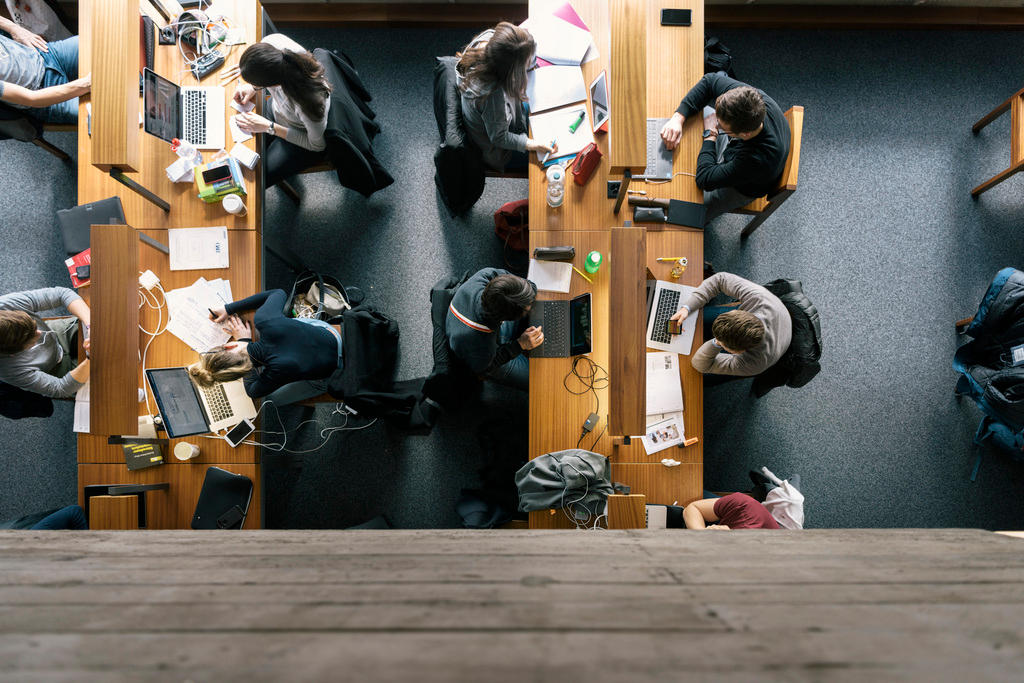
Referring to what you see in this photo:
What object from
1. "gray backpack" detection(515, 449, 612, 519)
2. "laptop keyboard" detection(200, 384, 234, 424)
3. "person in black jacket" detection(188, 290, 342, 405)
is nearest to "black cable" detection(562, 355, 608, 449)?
"gray backpack" detection(515, 449, 612, 519)

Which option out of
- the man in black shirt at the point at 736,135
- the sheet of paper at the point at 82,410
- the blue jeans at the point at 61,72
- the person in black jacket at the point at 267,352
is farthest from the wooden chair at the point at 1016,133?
the blue jeans at the point at 61,72

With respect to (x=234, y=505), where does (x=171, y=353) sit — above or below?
above

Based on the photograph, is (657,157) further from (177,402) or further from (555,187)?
(177,402)

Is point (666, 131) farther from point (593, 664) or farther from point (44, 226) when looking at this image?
point (44, 226)

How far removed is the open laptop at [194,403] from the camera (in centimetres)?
191

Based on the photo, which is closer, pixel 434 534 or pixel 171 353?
pixel 434 534

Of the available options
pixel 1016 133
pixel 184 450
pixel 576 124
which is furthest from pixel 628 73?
pixel 1016 133

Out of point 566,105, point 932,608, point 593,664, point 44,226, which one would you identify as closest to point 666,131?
point 566,105

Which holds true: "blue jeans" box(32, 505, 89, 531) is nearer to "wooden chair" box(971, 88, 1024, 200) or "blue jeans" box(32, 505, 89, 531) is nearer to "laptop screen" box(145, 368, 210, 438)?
"laptop screen" box(145, 368, 210, 438)

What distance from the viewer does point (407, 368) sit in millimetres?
2725

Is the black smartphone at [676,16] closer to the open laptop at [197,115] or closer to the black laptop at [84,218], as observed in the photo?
the open laptop at [197,115]

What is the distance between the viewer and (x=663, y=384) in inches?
82.8

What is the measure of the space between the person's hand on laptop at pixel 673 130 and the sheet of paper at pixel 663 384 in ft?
3.17

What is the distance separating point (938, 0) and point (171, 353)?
4574mm
